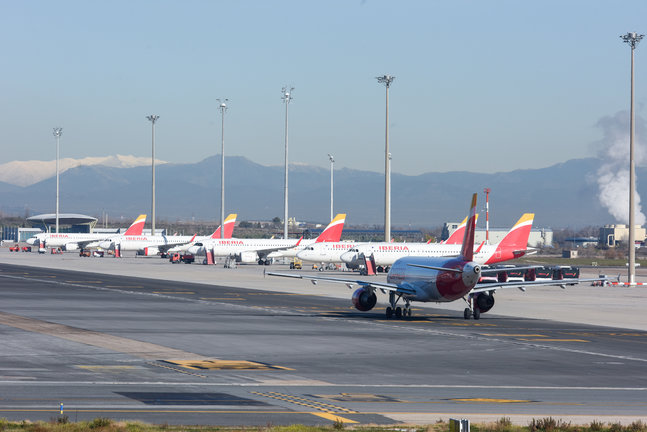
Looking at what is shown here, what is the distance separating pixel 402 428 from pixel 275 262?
137 m

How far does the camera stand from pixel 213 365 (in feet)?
104

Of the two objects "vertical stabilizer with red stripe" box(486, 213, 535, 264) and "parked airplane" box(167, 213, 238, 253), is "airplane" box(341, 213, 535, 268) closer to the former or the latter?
"vertical stabilizer with red stripe" box(486, 213, 535, 264)

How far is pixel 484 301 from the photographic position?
51219 millimetres

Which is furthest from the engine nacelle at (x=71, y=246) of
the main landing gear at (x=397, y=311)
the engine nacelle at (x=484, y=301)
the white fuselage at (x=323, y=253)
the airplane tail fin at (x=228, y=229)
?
the engine nacelle at (x=484, y=301)

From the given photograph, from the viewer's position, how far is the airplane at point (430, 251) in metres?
108

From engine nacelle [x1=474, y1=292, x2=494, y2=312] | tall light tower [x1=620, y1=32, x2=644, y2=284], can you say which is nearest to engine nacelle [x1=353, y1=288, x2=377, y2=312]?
engine nacelle [x1=474, y1=292, x2=494, y2=312]

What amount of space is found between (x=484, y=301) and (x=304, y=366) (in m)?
21.3

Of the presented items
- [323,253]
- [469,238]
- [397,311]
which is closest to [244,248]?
[323,253]

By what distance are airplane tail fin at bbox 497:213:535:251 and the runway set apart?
164 ft

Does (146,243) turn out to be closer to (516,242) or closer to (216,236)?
(216,236)

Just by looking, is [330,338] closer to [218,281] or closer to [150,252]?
[218,281]

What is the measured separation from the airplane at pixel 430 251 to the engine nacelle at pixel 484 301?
55.6m

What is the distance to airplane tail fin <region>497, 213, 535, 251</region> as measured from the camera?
10531 centimetres

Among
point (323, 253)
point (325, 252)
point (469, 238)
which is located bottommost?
point (323, 253)
